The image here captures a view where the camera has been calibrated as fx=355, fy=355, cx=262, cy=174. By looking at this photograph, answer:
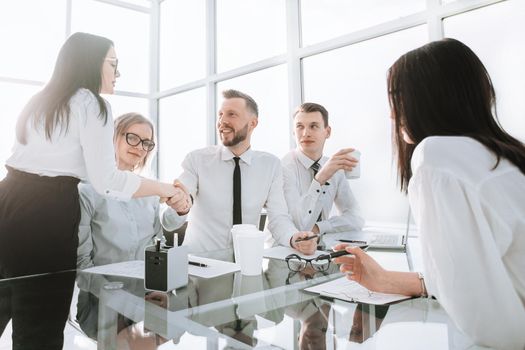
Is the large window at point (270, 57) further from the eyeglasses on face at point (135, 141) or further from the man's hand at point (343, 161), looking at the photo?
the man's hand at point (343, 161)

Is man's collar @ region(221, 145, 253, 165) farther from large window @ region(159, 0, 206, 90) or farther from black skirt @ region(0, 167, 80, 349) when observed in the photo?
large window @ region(159, 0, 206, 90)

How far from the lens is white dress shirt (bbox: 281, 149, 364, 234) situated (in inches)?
81.4

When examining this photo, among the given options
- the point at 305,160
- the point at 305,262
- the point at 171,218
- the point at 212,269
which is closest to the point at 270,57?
the point at 305,160

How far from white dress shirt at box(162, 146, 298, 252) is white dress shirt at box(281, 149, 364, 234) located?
0.16m

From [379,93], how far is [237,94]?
1189 mm

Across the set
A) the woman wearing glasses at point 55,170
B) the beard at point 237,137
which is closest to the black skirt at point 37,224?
the woman wearing glasses at point 55,170

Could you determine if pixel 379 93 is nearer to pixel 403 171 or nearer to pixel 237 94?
pixel 237 94

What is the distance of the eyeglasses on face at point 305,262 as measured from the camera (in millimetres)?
1150

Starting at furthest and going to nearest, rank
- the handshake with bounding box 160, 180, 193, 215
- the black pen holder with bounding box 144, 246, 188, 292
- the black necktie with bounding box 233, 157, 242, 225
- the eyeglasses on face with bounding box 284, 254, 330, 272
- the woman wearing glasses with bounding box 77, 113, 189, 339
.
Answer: the black necktie with bounding box 233, 157, 242, 225
the woman wearing glasses with bounding box 77, 113, 189, 339
the handshake with bounding box 160, 180, 193, 215
the eyeglasses on face with bounding box 284, 254, 330, 272
the black pen holder with bounding box 144, 246, 188, 292

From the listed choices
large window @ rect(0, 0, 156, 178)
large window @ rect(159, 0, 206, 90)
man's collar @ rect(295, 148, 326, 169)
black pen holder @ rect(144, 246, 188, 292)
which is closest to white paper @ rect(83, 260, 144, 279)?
black pen holder @ rect(144, 246, 188, 292)

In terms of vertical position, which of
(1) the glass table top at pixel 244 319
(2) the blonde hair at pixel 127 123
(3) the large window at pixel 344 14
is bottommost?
(1) the glass table top at pixel 244 319

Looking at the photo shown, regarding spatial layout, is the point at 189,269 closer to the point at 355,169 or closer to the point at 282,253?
the point at 282,253

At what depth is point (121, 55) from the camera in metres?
4.84

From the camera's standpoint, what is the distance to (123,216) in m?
1.75
